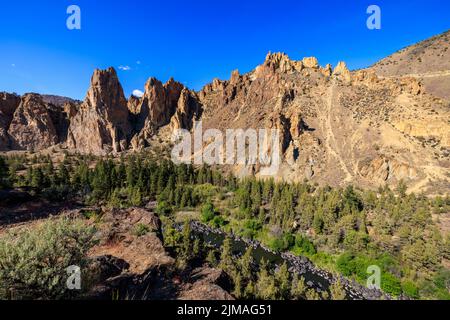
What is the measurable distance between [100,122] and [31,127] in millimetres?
34682

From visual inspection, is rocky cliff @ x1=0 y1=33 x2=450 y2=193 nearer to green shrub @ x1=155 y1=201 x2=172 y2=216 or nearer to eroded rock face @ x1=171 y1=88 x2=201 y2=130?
eroded rock face @ x1=171 y1=88 x2=201 y2=130

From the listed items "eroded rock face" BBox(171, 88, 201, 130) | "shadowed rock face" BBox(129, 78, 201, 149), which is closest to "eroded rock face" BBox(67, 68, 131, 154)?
"shadowed rock face" BBox(129, 78, 201, 149)

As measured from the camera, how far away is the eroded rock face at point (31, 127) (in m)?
121

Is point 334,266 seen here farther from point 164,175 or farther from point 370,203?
point 164,175

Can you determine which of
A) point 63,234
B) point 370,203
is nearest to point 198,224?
point 370,203

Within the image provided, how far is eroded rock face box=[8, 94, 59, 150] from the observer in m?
121

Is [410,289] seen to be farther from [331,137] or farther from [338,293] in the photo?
[331,137]

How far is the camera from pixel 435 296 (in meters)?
25.3

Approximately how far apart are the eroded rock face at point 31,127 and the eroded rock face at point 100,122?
1108cm

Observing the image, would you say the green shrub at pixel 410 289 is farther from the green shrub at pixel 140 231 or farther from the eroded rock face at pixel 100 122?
the eroded rock face at pixel 100 122

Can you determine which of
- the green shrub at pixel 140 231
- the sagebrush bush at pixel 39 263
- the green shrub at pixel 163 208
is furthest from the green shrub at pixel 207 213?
the sagebrush bush at pixel 39 263

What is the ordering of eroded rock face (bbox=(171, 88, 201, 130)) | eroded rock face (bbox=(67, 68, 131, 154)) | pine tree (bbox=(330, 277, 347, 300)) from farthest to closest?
eroded rock face (bbox=(171, 88, 201, 130))
eroded rock face (bbox=(67, 68, 131, 154))
pine tree (bbox=(330, 277, 347, 300))

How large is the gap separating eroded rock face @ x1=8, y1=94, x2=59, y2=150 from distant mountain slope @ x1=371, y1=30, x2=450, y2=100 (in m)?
179

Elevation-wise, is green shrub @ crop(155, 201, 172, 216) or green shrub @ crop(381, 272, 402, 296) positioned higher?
green shrub @ crop(155, 201, 172, 216)
